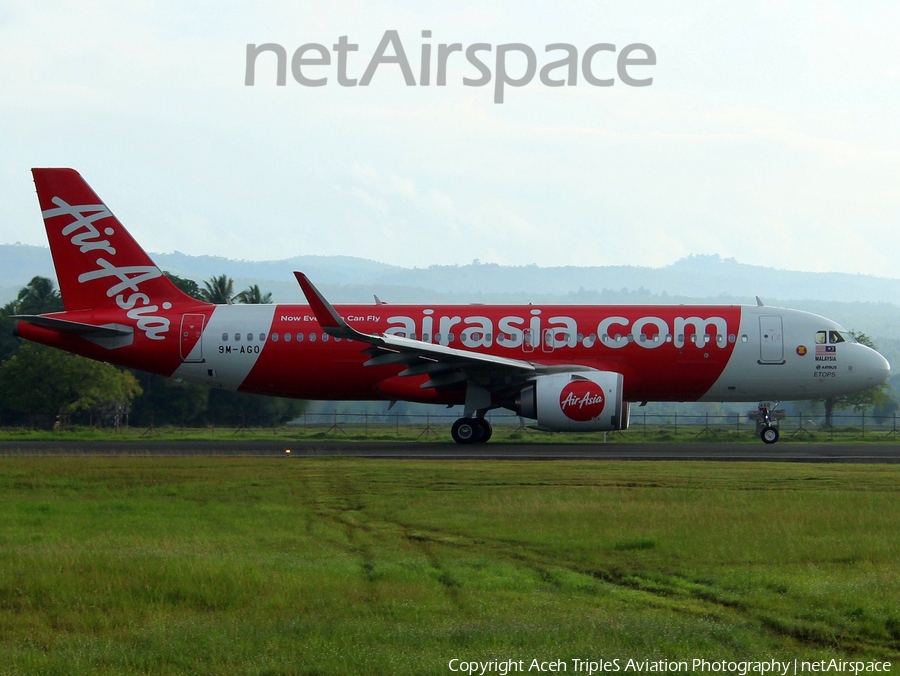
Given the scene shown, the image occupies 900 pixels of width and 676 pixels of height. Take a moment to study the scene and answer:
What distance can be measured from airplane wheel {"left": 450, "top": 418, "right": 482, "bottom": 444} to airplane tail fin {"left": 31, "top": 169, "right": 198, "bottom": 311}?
10432mm

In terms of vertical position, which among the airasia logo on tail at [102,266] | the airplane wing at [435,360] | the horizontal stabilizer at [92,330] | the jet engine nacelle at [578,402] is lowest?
the jet engine nacelle at [578,402]

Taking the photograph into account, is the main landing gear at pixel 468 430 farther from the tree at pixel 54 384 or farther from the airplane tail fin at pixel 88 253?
the tree at pixel 54 384

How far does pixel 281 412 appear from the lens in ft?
199

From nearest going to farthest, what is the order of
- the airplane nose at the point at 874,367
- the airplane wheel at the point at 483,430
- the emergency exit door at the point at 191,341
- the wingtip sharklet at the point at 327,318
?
the wingtip sharklet at the point at 327,318 < the airplane wheel at the point at 483,430 < the airplane nose at the point at 874,367 < the emergency exit door at the point at 191,341

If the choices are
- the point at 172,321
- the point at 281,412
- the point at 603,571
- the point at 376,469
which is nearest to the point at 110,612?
the point at 603,571

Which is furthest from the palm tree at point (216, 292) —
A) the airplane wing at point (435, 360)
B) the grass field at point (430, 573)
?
the grass field at point (430, 573)

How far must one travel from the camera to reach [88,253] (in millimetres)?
36000

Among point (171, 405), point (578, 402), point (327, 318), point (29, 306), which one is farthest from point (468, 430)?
point (29, 306)

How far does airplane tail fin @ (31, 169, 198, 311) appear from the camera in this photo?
1417 inches

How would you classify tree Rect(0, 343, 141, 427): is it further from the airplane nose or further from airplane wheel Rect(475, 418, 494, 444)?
the airplane nose

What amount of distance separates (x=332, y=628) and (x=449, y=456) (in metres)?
19.8

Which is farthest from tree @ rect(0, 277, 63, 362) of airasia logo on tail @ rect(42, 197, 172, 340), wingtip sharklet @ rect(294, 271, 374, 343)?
wingtip sharklet @ rect(294, 271, 374, 343)

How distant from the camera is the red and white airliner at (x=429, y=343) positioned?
34.1 metres

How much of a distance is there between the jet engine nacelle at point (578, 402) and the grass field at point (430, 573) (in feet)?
33.1
